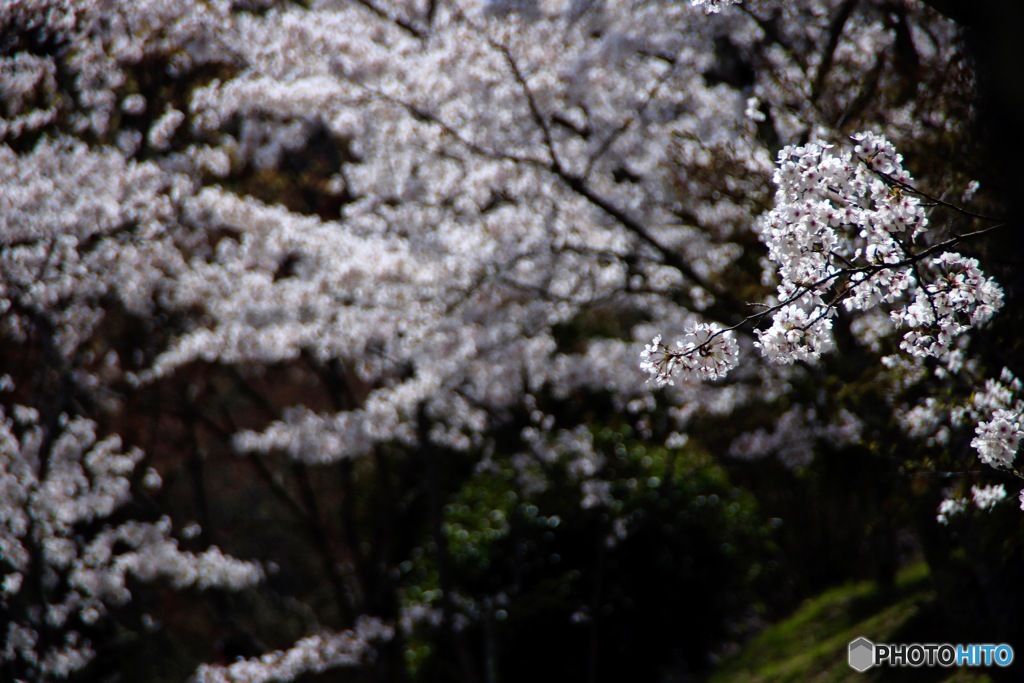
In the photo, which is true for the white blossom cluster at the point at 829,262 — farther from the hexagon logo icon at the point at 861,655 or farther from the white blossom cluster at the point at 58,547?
the white blossom cluster at the point at 58,547

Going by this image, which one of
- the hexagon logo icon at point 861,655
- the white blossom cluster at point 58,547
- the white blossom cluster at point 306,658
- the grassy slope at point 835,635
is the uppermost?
the white blossom cluster at point 58,547

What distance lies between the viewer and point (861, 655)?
633 cm

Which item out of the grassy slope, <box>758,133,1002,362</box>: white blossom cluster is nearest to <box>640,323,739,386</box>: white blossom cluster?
<box>758,133,1002,362</box>: white blossom cluster

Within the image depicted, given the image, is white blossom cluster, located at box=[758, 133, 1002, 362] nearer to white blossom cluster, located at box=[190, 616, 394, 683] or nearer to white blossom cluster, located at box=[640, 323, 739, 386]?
white blossom cluster, located at box=[640, 323, 739, 386]

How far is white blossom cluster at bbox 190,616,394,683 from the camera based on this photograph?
264 inches

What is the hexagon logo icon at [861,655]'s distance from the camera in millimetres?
6180

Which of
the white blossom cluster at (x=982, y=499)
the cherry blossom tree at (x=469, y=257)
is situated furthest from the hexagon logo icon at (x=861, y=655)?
the white blossom cluster at (x=982, y=499)

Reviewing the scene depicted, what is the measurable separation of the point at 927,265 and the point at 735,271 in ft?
6.71

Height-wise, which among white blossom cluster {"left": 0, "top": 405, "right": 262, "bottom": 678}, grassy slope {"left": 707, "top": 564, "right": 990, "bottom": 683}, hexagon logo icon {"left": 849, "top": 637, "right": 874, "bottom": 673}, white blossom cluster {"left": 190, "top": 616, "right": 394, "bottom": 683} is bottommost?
hexagon logo icon {"left": 849, "top": 637, "right": 874, "bottom": 673}

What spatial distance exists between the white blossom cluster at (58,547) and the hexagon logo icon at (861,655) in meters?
4.77

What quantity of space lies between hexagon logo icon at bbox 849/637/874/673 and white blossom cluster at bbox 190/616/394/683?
13.0ft

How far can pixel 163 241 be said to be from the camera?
24.7 ft

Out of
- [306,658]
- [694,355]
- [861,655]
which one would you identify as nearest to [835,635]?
[861,655]

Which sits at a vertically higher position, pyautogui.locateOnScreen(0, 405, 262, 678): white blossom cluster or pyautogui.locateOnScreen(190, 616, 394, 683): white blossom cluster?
pyautogui.locateOnScreen(0, 405, 262, 678): white blossom cluster
